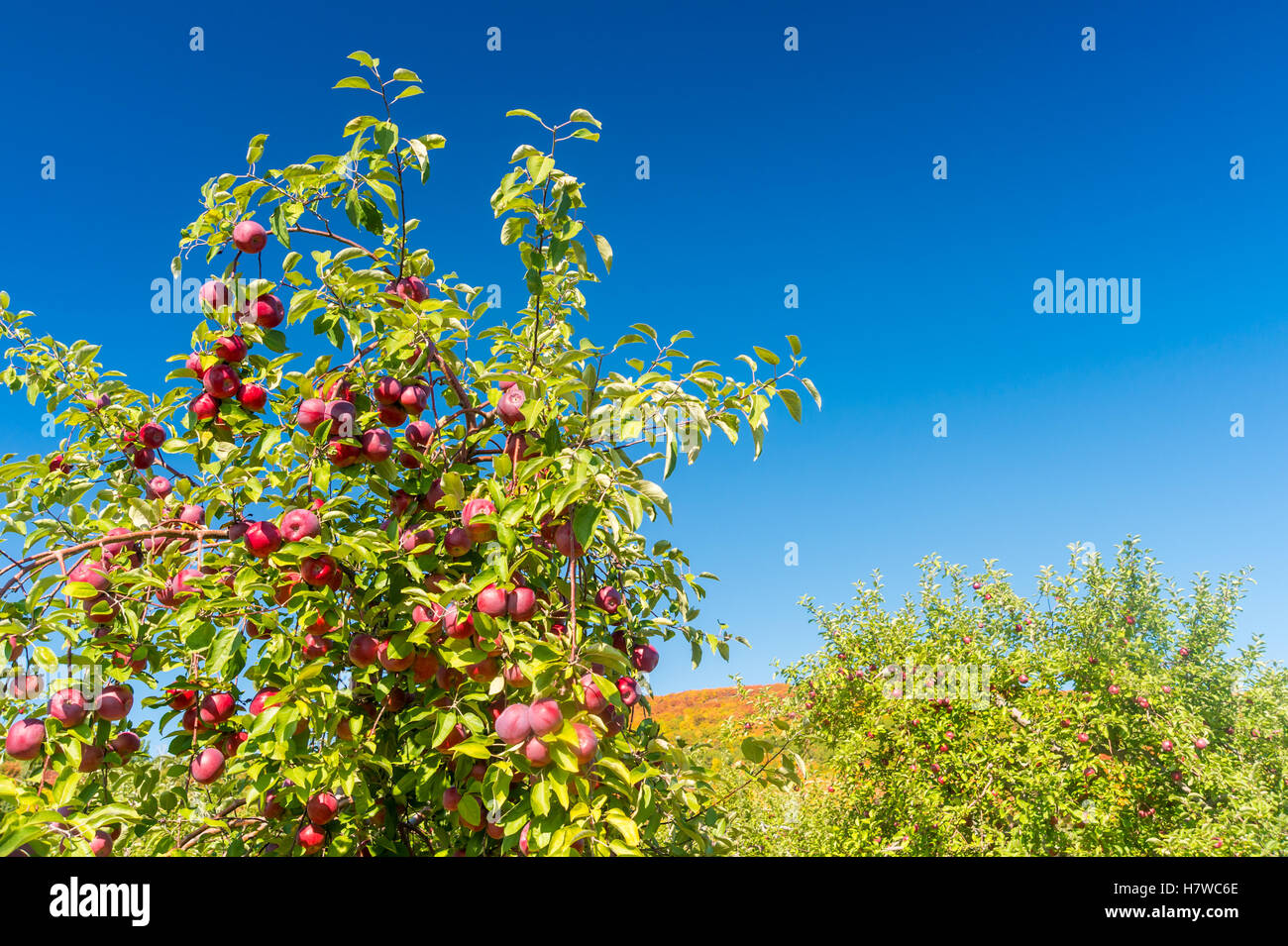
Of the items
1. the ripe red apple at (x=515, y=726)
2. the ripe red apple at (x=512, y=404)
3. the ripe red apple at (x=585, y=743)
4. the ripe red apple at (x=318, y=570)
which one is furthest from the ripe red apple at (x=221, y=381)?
the ripe red apple at (x=585, y=743)

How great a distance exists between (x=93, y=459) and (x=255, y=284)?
53.5 inches

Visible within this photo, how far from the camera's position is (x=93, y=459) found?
332 cm

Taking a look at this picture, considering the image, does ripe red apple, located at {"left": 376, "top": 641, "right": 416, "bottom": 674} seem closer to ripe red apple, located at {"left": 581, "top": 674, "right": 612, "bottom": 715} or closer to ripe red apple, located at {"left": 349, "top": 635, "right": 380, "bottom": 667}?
ripe red apple, located at {"left": 349, "top": 635, "right": 380, "bottom": 667}

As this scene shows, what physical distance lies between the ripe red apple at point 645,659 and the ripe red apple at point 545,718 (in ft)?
2.71

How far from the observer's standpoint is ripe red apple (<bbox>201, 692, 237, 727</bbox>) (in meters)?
2.49

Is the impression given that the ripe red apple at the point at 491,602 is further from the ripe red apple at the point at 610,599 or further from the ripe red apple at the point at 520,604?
the ripe red apple at the point at 610,599

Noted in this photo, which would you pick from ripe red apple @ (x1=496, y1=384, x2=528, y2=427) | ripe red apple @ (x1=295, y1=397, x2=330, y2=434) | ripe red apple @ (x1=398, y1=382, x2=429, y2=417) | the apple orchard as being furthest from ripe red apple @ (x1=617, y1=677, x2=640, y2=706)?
ripe red apple @ (x1=295, y1=397, x2=330, y2=434)

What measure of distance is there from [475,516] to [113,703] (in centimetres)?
119

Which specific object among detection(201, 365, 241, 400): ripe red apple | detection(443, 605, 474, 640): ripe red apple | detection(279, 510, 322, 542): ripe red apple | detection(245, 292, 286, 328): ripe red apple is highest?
detection(245, 292, 286, 328): ripe red apple

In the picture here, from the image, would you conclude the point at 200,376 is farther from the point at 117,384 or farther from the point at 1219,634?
the point at 1219,634

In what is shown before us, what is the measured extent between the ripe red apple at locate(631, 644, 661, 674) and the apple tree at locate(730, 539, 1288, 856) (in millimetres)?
3540

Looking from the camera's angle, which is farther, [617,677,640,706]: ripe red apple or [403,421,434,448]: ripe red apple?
[403,421,434,448]: ripe red apple
